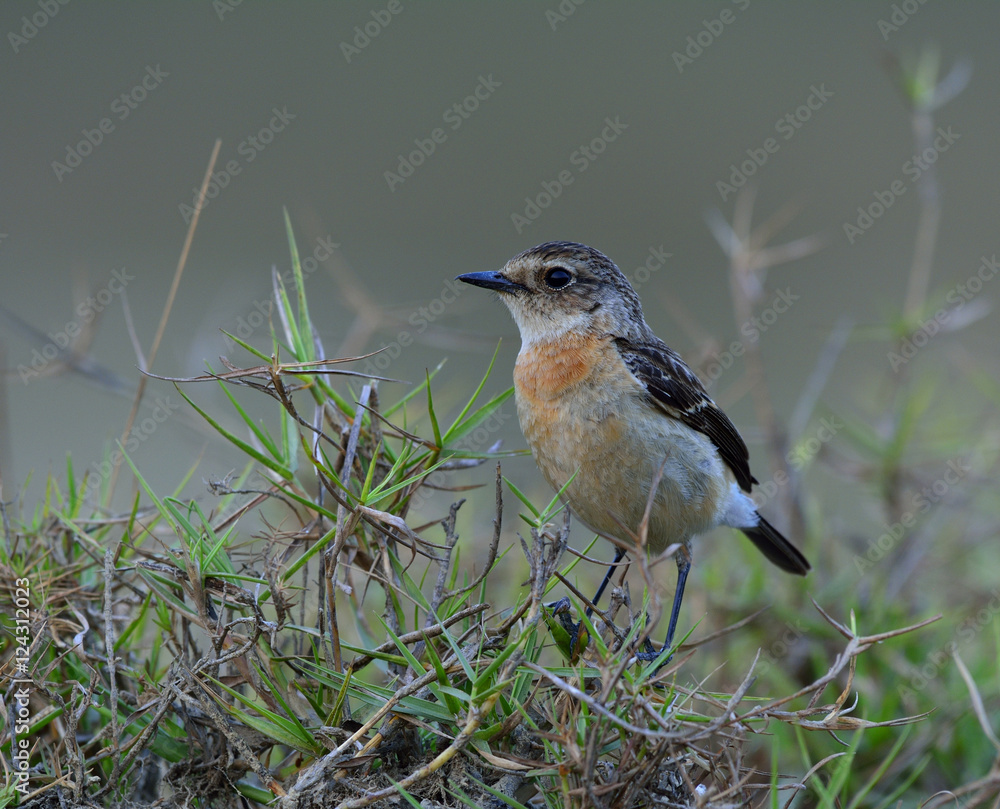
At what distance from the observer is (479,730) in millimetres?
1863

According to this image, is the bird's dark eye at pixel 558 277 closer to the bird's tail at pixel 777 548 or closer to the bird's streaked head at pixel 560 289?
the bird's streaked head at pixel 560 289

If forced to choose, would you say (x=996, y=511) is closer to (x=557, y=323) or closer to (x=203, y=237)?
(x=557, y=323)

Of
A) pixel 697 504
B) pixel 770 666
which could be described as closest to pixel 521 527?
pixel 697 504

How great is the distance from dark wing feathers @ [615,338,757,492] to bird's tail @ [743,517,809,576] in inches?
11.8

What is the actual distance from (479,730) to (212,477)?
0.93m

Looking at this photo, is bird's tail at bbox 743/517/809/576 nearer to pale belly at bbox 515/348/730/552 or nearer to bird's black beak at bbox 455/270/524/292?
pale belly at bbox 515/348/730/552

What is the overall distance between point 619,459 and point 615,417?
0.17 m

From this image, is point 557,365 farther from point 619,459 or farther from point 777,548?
point 777,548

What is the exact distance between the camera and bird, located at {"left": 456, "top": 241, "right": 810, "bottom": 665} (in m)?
3.46

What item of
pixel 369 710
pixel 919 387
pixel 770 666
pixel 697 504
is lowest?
pixel 770 666

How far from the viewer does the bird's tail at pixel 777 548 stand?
394 centimetres

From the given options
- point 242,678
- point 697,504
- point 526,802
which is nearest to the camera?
point 526,802

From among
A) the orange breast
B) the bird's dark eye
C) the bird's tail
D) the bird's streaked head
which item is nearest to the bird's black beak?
the bird's streaked head

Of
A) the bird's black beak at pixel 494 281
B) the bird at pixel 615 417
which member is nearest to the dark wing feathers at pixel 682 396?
the bird at pixel 615 417
